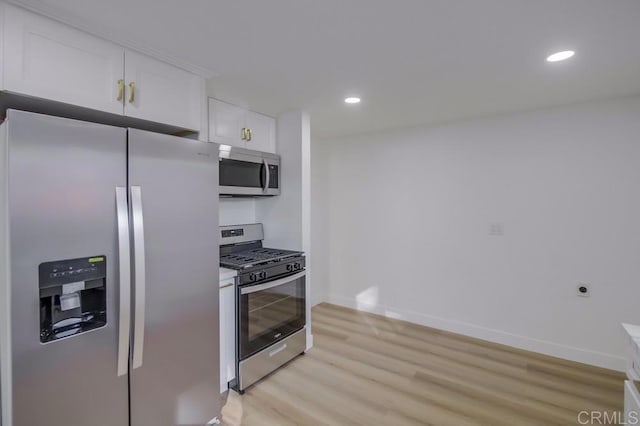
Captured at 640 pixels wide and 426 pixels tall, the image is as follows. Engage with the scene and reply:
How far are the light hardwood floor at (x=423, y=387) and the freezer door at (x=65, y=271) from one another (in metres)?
1.01

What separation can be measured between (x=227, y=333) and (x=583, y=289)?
10.2ft

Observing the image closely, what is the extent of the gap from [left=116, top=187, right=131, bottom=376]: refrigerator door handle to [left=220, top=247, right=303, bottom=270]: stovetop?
88 centimetres

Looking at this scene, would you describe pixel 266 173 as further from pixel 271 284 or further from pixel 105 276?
pixel 105 276

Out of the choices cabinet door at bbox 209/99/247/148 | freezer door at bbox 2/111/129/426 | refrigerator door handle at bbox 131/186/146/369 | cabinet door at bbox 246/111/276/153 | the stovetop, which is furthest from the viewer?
cabinet door at bbox 246/111/276/153

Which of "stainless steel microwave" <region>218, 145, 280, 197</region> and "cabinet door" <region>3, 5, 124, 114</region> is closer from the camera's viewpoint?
"cabinet door" <region>3, 5, 124, 114</region>

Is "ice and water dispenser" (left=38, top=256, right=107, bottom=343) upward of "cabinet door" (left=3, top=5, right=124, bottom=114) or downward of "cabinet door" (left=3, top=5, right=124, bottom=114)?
downward

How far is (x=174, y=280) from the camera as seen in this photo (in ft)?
5.68

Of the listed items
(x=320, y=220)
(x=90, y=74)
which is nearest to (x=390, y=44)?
(x=90, y=74)

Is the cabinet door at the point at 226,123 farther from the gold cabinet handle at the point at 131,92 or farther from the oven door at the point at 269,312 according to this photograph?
the oven door at the point at 269,312

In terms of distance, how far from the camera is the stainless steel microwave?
261cm

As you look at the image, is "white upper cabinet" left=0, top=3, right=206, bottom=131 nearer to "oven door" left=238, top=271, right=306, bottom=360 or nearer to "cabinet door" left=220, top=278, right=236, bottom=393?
Answer: "cabinet door" left=220, top=278, right=236, bottom=393

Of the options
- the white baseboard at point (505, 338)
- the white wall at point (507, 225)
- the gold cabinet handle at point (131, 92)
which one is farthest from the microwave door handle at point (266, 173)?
the white baseboard at point (505, 338)

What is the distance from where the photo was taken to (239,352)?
7.68 ft

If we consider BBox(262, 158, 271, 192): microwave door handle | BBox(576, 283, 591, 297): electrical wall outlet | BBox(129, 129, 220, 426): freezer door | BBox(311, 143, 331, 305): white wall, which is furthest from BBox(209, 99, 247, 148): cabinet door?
BBox(576, 283, 591, 297): electrical wall outlet
